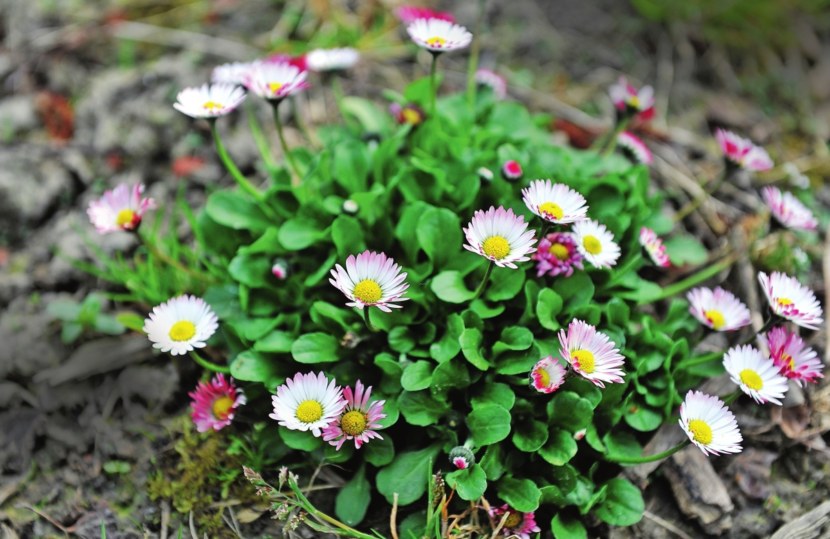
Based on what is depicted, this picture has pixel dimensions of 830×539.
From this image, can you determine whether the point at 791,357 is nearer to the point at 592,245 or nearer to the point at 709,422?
the point at 709,422

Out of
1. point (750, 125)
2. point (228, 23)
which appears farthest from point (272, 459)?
point (750, 125)

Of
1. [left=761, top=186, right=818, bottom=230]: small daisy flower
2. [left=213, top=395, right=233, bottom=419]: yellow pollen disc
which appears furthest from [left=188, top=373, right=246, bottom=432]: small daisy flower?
[left=761, top=186, right=818, bottom=230]: small daisy flower

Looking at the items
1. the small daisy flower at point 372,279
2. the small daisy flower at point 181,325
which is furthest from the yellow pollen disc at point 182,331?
the small daisy flower at point 372,279

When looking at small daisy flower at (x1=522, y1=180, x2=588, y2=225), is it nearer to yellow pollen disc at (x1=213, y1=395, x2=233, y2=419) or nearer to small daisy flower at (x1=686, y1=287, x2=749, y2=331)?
small daisy flower at (x1=686, y1=287, x2=749, y2=331)

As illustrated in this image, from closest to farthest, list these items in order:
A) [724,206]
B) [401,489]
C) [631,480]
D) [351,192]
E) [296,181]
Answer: [401,489] < [631,480] < [351,192] < [296,181] < [724,206]

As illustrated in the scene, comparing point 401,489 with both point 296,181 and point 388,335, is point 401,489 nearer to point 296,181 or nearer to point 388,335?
point 388,335

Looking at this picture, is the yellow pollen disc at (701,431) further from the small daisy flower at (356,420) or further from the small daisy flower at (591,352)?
the small daisy flower at (356,420)
